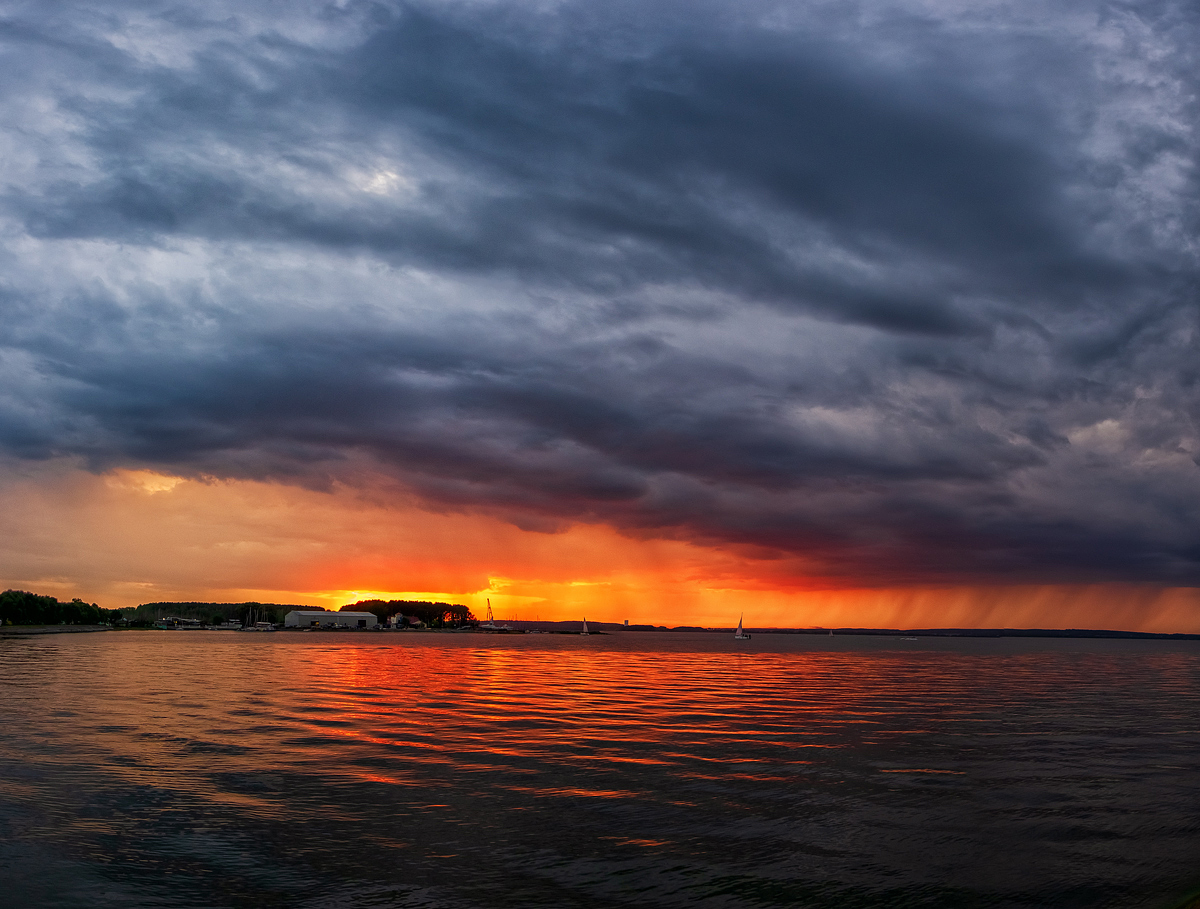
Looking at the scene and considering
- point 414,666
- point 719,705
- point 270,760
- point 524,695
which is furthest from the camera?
point 414,666

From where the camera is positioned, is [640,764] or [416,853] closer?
[416,853]

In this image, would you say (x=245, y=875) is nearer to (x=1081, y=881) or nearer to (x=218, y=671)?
(x=1081, y=881)

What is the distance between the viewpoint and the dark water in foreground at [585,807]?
1941 centimetres

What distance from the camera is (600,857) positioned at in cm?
2152

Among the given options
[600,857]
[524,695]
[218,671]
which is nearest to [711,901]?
[600,857]

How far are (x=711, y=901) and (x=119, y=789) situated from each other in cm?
2172

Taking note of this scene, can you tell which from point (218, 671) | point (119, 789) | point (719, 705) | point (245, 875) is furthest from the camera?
point (218, 671)

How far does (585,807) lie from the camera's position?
2686cm

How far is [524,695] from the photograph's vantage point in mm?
70188

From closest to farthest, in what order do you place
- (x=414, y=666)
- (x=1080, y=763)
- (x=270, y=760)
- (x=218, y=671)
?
(x=270, y=760)
(x=1080, y=763)
(x=218, y=671)
(x=414, y=666)

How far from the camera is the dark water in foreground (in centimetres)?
1941

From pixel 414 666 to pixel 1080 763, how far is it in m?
94.7

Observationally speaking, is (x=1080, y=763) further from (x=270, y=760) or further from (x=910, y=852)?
(x=270, y=760)

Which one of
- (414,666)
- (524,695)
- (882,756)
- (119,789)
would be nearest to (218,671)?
(414,666)
